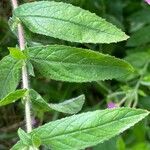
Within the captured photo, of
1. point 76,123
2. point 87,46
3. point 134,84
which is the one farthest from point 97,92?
point 76,123

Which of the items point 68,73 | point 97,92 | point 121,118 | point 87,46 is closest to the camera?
point 121,118

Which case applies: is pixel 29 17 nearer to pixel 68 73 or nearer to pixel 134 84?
pixel 68 73

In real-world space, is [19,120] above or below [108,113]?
below

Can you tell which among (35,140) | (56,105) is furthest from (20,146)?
(56,105)

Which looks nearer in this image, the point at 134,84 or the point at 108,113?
the point at 108,113

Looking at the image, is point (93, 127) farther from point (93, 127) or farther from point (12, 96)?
point (12, 96)

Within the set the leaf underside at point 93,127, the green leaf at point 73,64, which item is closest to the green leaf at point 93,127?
the leaf underside at point 93,127

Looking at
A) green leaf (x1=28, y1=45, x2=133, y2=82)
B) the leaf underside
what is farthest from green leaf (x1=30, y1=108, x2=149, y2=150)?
green leaf (x1=28, y1=45, x2=133, y2=82)

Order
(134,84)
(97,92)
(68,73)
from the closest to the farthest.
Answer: (68,73), (134,84), (97,92)
